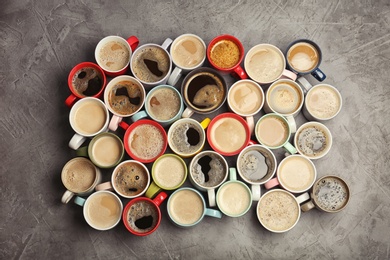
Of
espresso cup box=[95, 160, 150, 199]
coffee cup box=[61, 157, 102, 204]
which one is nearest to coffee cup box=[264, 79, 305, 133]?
espresso cup box=[95, 160, 150, 199]

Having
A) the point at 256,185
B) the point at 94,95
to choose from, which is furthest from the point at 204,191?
the point at 94,95

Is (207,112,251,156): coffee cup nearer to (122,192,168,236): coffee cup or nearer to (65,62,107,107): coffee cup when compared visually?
(122,192,168,236): coffee cup

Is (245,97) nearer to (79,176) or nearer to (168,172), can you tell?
(168,172)

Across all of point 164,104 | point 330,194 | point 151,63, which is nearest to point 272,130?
point 330,194

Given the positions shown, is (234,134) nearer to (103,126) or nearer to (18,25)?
(103,126)

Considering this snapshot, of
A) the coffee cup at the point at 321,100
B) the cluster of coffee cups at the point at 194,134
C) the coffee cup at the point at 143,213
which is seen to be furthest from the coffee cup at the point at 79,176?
the coffee cup at the point at 321,100
